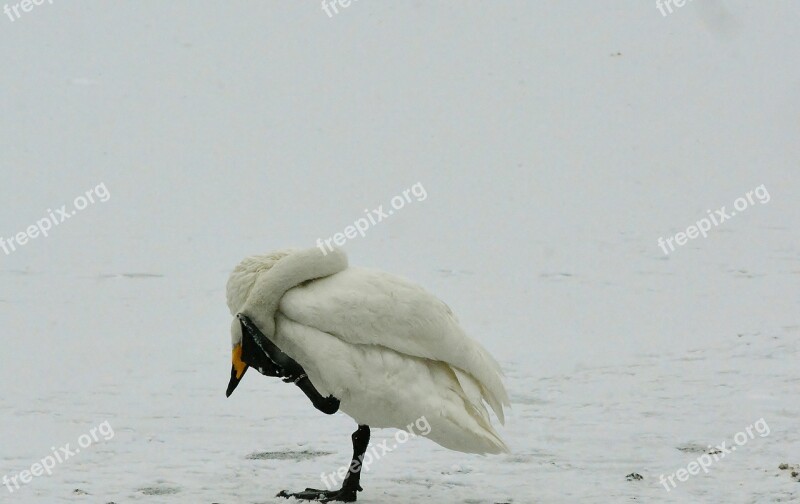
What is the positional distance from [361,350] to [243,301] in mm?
645

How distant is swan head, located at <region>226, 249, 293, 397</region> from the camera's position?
5.48m

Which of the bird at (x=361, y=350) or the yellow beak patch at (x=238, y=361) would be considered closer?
the bird at (x=361, y=350)

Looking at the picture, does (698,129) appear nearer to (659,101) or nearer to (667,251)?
(659,101)

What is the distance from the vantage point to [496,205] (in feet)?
38.0

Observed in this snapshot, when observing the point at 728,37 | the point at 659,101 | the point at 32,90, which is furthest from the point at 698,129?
the point at 32,90

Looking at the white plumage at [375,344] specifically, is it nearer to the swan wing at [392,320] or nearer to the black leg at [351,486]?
the swan wing at [392,320]

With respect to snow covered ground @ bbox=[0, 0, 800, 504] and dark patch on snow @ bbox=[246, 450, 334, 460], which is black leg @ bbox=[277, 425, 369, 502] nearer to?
snow covered ground @ bbox=[0, 0, 800, 504]

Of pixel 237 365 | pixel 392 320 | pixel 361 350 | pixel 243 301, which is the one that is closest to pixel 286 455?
pixel 237 365

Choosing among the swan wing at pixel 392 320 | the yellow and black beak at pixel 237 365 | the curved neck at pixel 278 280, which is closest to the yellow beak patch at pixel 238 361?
the yellow and black beak at pixel 237 365

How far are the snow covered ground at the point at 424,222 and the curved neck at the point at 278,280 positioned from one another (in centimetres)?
79

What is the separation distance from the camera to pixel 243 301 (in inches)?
221

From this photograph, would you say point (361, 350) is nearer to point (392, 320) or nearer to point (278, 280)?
point (392, 320)

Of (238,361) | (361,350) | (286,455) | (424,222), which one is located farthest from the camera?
(424,222)

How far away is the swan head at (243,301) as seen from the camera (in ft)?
18.0
